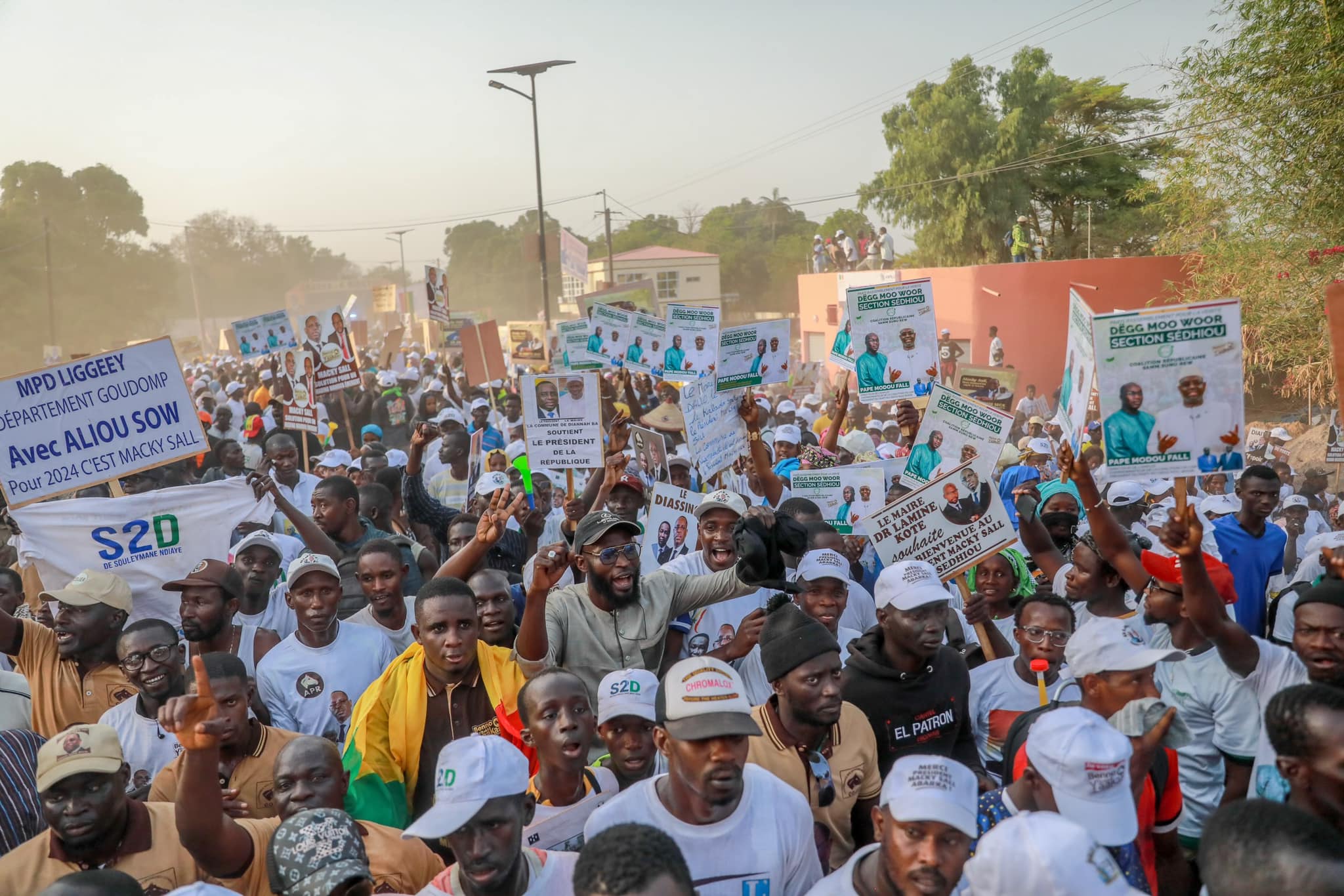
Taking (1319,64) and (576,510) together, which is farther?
(1319,64)

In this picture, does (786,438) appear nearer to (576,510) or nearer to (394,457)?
(576,510)

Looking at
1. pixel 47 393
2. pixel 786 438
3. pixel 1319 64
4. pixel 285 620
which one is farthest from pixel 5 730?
pixel 1319 64

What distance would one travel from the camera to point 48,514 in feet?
21.0

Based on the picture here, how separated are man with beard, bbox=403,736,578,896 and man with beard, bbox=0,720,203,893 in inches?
31.7

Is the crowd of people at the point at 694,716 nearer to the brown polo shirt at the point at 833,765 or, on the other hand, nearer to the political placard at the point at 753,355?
the brown polo shirt at the point at 833,765

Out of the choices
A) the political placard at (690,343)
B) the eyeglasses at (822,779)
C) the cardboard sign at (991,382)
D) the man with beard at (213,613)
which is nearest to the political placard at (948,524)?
the eyeglasses at (822,779)

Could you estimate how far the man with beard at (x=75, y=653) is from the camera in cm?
514

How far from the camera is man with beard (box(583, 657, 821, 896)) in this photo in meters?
3.38

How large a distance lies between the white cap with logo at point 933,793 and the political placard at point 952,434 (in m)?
4.15

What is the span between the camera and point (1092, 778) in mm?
3064

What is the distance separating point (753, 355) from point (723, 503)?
12.9ft

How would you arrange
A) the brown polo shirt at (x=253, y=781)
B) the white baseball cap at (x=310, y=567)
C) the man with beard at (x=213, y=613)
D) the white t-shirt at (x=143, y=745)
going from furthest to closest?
the man with beard at (x=213, y=613) → the white baseball cap at (x=310, y=567) → the white t-shirt at (x=143, y=745) → the brown polo shirt at (x=253, y=781)

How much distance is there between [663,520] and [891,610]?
2.42 m

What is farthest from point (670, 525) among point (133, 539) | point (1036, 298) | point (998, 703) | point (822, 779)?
point (1036, 298)
